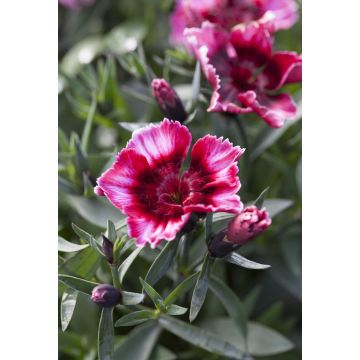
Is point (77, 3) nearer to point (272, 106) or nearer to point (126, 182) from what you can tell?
point (272, 106)

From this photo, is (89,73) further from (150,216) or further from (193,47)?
(150,216)

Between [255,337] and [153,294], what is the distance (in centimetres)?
38

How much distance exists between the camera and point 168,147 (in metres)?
0.77

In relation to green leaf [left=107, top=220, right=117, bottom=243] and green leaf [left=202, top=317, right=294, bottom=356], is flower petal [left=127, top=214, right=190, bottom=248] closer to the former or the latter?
green leaf [left=107, top=220, right=117, bottom=243]

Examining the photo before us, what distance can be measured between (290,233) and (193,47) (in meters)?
0.43

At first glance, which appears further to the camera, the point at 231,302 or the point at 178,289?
the point at 231,302

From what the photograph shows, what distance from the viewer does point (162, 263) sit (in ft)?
2.58

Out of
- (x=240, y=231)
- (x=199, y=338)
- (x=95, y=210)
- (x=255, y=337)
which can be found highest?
(x=240, y=231)

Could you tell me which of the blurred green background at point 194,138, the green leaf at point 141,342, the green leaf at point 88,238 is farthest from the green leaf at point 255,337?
the green leaf at point 88,238

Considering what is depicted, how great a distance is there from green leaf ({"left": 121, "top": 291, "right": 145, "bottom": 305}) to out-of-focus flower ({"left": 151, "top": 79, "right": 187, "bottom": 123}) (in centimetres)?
27

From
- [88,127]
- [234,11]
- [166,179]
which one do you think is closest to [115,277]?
[166,179]

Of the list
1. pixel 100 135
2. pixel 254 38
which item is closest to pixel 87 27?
pixel 100 135

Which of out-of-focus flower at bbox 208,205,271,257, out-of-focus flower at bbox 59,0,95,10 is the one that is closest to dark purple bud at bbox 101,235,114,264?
out-of-focus flower at bbox 208,205,271,257

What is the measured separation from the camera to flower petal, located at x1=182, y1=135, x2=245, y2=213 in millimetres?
704
